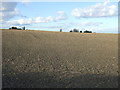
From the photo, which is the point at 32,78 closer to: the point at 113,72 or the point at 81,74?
the point at 81,74

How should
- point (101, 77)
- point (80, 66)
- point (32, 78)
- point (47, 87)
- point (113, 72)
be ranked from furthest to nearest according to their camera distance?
point (80, 66)
point (113, 72)
point (101, 77)
point (32, 78)
point (47, 87)

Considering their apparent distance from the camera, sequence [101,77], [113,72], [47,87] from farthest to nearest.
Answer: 1. [113,72]
2. [101,77]
3. [47,87]

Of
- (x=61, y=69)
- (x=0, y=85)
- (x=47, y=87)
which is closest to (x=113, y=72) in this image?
(x=61, y=69)

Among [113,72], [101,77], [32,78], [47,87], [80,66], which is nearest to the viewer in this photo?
[47,87]

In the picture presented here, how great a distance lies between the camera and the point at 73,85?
8578 mm

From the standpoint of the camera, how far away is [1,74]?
9.90 meters

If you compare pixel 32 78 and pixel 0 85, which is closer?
pixel 0 85

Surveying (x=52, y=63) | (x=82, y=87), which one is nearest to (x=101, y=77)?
(x=82, y=87)

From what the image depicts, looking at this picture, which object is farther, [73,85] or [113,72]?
[113,72]

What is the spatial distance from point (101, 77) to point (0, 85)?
15.8 feet

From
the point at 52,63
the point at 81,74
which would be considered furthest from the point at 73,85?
the point at 52,63

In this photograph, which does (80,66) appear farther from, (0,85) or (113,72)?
(0,85)

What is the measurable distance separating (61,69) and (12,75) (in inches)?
116

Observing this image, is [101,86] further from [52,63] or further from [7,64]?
[7,64]
